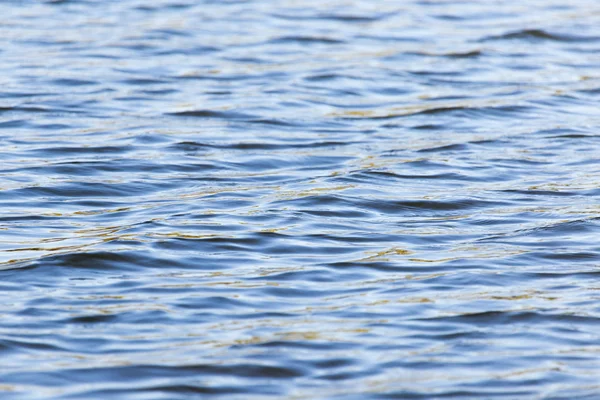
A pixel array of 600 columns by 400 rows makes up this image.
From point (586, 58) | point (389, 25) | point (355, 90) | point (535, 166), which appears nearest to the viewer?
point (535, 166)

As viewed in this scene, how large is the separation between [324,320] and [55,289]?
1.29m

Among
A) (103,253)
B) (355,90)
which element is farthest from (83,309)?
(355,90)

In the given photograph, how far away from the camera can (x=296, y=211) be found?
7.35m

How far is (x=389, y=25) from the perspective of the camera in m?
14.0

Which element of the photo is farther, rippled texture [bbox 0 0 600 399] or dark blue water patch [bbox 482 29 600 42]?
dark blue water patch [bbox 482 29 600 42]

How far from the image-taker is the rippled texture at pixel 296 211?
5129mm

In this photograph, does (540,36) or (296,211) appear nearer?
(296,211)

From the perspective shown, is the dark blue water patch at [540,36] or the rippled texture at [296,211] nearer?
the rippled texture at [296,211]

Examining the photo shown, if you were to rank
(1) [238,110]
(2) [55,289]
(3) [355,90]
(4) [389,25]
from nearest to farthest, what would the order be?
(2) [55,289], (1) [238,110], (3) [355,90], (4) [389,25]

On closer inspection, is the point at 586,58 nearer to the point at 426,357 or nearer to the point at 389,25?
the point at 389,25

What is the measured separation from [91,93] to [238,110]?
1.32 metres

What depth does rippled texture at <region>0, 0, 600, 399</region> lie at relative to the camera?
513 centimetres

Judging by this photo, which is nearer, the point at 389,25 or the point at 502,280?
the point at 502,280

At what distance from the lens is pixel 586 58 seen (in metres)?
12.6
